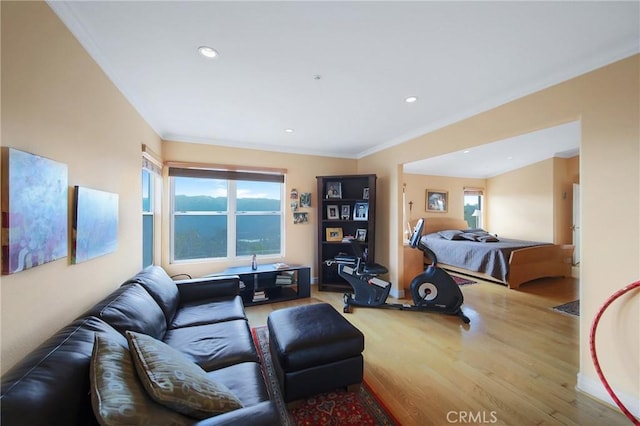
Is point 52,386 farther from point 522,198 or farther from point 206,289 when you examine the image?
point 522,198

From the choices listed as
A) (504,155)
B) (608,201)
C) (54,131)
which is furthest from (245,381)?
(504,155)

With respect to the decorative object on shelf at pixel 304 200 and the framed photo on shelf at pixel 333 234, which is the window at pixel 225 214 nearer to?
the decorative object on shelf at pixel 304 200

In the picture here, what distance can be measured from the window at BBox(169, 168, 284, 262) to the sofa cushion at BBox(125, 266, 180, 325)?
1.32m

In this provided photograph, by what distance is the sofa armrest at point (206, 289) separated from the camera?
248cm

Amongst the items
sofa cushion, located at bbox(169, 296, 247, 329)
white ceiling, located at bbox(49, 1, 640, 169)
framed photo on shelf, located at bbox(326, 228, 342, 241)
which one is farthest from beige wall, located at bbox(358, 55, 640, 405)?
framed photo on shelf, located at bbox(326, 228, 342, 241)

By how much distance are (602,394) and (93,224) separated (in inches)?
145

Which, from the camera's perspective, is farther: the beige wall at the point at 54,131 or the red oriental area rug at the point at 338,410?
the red oriental area rug at the point at 338,410

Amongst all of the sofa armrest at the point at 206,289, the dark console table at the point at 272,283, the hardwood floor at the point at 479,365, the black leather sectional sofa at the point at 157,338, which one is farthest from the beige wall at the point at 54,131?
the hardwood floor at the point at 479,365

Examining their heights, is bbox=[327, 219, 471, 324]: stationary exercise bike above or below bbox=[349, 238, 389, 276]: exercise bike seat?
below

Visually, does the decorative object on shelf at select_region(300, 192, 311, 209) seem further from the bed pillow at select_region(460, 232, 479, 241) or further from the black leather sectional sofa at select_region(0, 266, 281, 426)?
the bed pillow at select_region(460, 232, 479, 241)

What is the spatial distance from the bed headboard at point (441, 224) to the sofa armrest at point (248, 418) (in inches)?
243

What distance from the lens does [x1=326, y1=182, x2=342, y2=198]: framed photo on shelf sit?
13.8 feet

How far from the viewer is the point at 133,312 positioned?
1.56 metres

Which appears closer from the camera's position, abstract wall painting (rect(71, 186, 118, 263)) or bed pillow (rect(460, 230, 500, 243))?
abstract wall painting (rect(71, 186, 118, 263))
